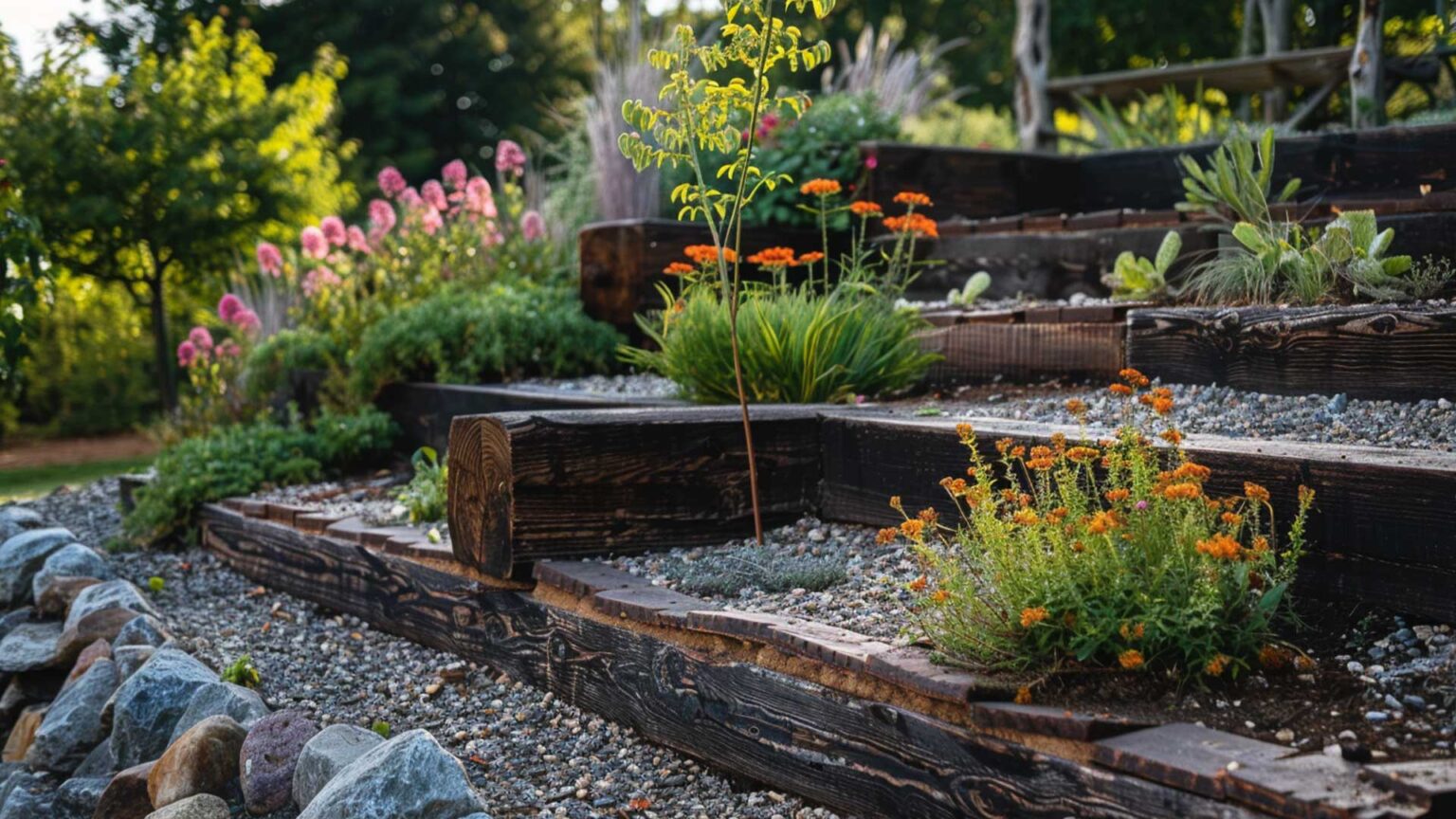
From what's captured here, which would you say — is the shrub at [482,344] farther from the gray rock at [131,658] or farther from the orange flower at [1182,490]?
the orange flower at [1182,490]

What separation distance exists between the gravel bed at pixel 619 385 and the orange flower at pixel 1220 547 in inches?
116

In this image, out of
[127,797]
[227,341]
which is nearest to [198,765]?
[127,797]

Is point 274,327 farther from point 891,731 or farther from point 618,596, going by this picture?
point 891,731

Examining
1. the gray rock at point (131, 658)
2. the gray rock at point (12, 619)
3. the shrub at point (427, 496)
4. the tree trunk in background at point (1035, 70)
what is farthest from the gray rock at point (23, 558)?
the tree trunk in background at point (1035, 70)

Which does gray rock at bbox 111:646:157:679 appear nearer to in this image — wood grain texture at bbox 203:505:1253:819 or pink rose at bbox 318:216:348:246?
wood grain texture at bbox 203:505:1253:819

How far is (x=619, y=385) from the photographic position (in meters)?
5.80

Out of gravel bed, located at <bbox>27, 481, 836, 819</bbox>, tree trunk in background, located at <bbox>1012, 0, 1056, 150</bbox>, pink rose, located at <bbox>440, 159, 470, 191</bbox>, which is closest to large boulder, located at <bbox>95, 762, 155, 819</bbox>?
gravel bed, located at <bbox>27, 481, 836, 819</bbox>

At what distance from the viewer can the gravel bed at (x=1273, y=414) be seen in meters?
2.99

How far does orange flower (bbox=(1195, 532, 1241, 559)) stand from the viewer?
207 centimetres

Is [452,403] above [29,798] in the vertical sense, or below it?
above

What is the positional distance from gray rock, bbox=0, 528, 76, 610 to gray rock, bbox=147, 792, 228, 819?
8.92 feet

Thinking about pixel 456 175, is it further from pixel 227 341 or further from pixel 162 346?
pixel 162 346

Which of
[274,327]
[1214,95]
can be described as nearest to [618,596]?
[274,327]

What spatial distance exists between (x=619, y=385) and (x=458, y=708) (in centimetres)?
250
